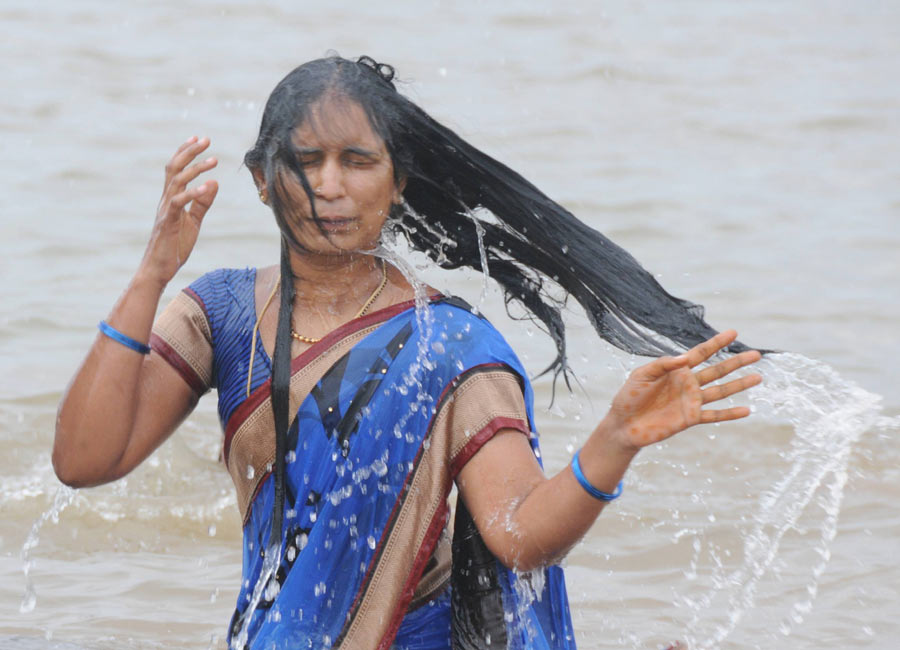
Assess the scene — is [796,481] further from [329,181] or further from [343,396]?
[329,181]

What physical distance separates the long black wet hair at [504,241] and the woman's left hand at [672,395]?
27.4 inches

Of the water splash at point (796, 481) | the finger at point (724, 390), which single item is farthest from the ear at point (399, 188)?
the water splash at point (796, 481)

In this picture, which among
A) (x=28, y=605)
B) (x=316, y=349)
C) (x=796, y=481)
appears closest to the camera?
(x=316, y=349)

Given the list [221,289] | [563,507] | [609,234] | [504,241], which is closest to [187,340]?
[221,289]

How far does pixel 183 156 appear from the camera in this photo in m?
2.71

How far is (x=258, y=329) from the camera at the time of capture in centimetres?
301

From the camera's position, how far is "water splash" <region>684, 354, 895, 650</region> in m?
4.17

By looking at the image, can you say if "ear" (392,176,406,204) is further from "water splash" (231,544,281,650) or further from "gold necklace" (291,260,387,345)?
"water splash" (231,544,281,650)

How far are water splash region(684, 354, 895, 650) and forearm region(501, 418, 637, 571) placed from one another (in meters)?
1.12

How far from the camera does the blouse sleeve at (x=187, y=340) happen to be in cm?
296

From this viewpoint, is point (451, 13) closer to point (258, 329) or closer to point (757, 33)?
point (757, 33)

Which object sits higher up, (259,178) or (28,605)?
(259,178)

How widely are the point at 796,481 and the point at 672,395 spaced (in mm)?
4213

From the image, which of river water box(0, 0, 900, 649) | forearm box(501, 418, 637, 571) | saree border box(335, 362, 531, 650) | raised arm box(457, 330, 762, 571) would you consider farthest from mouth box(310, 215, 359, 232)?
river water box(0, 0, 900, 649)
